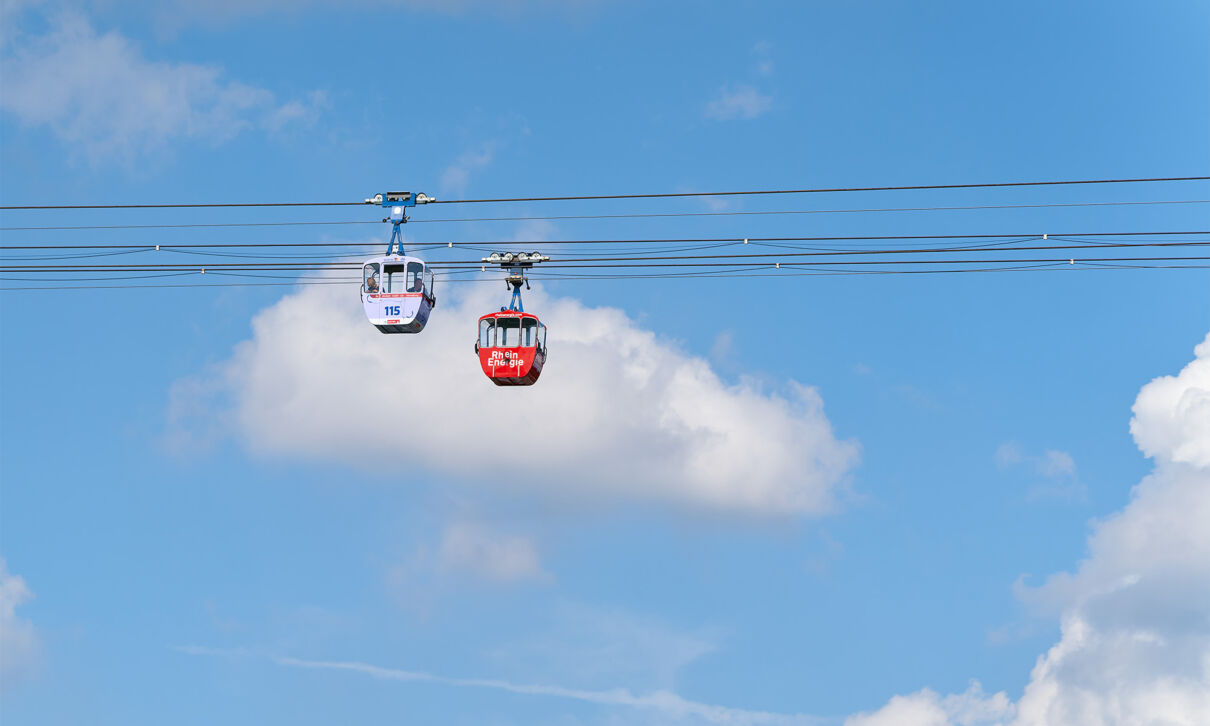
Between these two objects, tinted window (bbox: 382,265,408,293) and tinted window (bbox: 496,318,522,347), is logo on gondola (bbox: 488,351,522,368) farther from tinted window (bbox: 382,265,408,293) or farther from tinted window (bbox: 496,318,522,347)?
tinted window (bbox: 382,265,408,293)

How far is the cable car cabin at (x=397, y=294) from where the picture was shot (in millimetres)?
58750

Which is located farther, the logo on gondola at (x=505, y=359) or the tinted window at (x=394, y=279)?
the logo on gondola at (x=505, y=359)

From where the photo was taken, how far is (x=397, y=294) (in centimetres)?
5903

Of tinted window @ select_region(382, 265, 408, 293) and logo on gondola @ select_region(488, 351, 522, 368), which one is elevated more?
tinted window @ select_region(382, 265, 408, 293)

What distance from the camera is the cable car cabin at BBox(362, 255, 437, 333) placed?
5875 centimetres

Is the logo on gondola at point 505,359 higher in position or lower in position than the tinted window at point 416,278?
lower

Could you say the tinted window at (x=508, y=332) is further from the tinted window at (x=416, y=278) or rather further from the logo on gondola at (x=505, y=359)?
the tinted window at (x=416, y=278)

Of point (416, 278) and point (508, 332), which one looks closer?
point (416, 278)

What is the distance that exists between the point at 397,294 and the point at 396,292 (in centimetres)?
16

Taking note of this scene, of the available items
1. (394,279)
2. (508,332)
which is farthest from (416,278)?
(508,332)

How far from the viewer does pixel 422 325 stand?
59750 millimetres

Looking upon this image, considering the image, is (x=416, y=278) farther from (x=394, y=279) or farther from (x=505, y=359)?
(x=505, y=359)

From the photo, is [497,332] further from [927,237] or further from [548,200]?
[927,237]

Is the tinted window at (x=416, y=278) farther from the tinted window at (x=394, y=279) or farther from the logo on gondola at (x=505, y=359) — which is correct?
the logo on gondola at (x=505, y=359)
